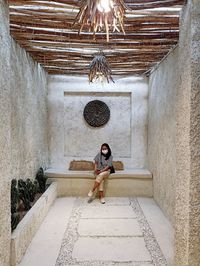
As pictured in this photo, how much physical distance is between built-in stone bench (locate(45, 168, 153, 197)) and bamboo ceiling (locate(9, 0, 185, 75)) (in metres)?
2.18

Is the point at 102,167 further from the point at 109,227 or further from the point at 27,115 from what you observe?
the point at 27,115

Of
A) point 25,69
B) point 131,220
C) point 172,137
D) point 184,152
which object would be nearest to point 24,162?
point 25,69

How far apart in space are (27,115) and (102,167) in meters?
1.99

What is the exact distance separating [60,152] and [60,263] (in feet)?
13.2

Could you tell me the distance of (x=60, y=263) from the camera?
3.16 m

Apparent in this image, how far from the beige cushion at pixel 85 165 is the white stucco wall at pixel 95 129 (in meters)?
0.27

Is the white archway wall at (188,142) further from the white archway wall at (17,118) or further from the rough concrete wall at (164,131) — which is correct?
the rough concrete wall at (164,131)

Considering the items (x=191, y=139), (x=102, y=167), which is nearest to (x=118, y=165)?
(x=102, y=167)

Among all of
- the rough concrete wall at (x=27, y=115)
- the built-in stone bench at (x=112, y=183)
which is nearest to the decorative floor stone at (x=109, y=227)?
the rough concrete wall at (x=27, y=115)

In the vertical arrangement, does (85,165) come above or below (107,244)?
above

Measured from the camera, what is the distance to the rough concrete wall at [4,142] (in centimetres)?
259

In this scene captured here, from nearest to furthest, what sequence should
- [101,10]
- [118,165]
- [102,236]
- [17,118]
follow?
[101,10], [102,236], [17,118], [118,165]

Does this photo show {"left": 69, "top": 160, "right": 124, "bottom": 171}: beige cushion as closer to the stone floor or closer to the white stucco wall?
the white stucco wall

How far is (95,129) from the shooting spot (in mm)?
7113
